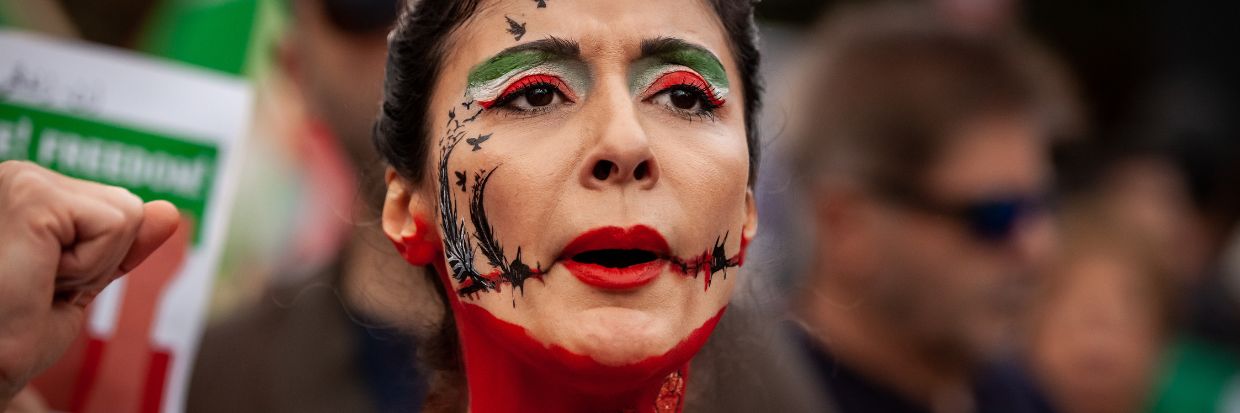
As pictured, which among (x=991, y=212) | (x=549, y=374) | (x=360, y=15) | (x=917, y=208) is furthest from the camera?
(x=917, y=208)

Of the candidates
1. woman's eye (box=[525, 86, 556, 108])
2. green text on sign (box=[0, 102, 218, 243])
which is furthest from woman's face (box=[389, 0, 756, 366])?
green text on sign (box=[0, 102, 218, 243])

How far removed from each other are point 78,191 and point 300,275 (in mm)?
1020

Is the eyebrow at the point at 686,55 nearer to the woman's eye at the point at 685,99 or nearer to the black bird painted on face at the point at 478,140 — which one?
the woman's eye at the point at 685,99

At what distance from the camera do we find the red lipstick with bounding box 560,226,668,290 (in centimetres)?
160

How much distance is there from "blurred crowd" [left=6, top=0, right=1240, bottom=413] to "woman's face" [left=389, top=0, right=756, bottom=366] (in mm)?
337

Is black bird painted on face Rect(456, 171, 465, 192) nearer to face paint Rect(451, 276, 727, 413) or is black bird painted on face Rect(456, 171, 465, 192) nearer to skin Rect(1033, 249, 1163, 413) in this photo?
face paint Rect(451, 276, 727, 413)

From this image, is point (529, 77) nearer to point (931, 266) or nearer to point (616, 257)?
point (616, 257)

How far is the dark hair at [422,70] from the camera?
5.96ft

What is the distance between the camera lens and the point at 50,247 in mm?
1646

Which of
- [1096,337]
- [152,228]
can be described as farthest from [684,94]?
[1096,337]

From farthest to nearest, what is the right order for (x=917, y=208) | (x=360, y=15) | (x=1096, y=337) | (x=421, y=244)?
(x=1096, y=337), (x=917, y=208), (x=360, y=15), (x=421, y=244)

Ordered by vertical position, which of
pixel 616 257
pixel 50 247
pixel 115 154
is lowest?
pixel 115 154

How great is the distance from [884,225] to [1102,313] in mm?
953

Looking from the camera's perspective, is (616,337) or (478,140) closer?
(616,337)
